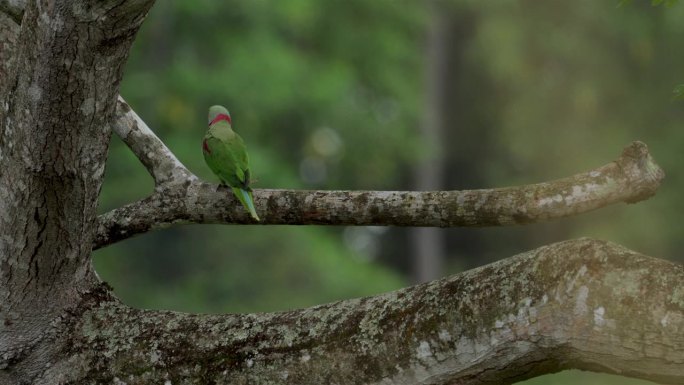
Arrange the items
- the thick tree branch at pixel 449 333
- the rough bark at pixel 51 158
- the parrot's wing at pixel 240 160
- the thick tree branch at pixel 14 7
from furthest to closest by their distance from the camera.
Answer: the parrot's wing at pixel 240 160 < the thick tree branch at pixel 14 7 < the rough bark at pixel 51 158 < the thick tree branch at pixel 449 333

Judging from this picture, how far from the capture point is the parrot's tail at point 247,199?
188 inches

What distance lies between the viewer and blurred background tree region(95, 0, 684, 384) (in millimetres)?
21125

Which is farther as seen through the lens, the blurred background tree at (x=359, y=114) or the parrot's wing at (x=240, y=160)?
the blurred background tree at (x=359, y=114)

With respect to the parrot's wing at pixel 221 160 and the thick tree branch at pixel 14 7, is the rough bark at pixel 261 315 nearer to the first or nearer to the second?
the thick tree branch at pixel 14 7

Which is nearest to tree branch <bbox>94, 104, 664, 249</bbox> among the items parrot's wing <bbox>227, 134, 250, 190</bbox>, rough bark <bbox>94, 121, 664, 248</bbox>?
rough bark <bbox>94, 121, 664, 248</bbox>

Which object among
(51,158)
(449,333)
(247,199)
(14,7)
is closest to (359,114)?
(247,199)

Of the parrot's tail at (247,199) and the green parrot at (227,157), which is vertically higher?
the green parrot at (227,157)

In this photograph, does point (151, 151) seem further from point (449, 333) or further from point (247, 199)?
point (449, 333)

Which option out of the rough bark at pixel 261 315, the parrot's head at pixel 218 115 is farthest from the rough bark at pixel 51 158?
the parrot's head at pixel 218 115

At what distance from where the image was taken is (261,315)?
4383 millimetres

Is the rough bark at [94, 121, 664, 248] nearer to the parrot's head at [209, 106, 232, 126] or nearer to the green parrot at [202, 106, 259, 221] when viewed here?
the green parrot at [202, 106, 259, 221]

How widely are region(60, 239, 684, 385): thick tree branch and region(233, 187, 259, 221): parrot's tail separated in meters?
0.48

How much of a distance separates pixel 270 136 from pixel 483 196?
64.5ft

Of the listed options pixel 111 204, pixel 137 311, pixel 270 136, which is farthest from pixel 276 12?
pixel 137 311
